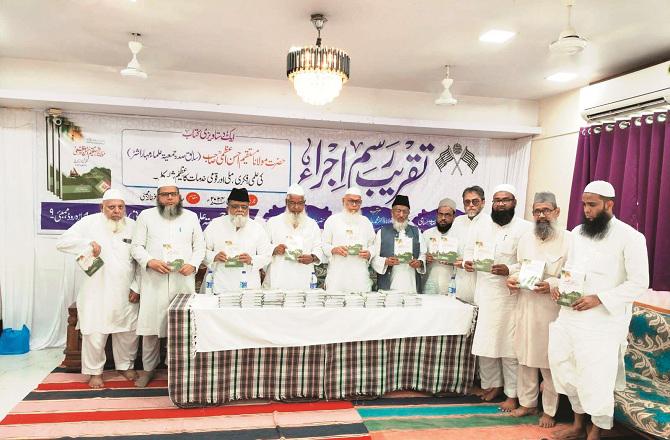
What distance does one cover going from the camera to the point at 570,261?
3.44 m

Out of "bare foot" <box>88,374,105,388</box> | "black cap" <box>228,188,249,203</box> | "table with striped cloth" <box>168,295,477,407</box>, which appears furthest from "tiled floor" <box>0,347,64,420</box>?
"black cap" <box>228,188,249,203</box>

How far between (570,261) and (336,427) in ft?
6.88

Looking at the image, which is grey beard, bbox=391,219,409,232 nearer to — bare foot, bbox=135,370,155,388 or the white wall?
the white wall

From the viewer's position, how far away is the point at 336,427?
346cm

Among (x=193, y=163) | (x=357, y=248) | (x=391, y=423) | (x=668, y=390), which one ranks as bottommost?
(x=391, y=423)

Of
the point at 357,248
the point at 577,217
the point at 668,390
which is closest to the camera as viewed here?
the point at 668,390

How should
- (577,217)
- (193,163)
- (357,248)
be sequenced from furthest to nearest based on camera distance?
(193,163), (577,217), (357,248)

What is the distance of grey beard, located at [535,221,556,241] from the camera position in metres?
3.62

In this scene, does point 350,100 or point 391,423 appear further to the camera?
point 350,100

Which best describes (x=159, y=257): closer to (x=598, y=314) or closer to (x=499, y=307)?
(x=499, y=307)

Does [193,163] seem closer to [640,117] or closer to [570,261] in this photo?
[570,261]

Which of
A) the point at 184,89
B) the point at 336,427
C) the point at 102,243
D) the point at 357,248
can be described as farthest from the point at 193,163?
the point at 336,427

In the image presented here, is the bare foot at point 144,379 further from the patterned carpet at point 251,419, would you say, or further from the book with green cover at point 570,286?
the book with green cover at point 570,286

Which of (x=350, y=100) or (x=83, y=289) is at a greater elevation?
(x=350, y=100)
